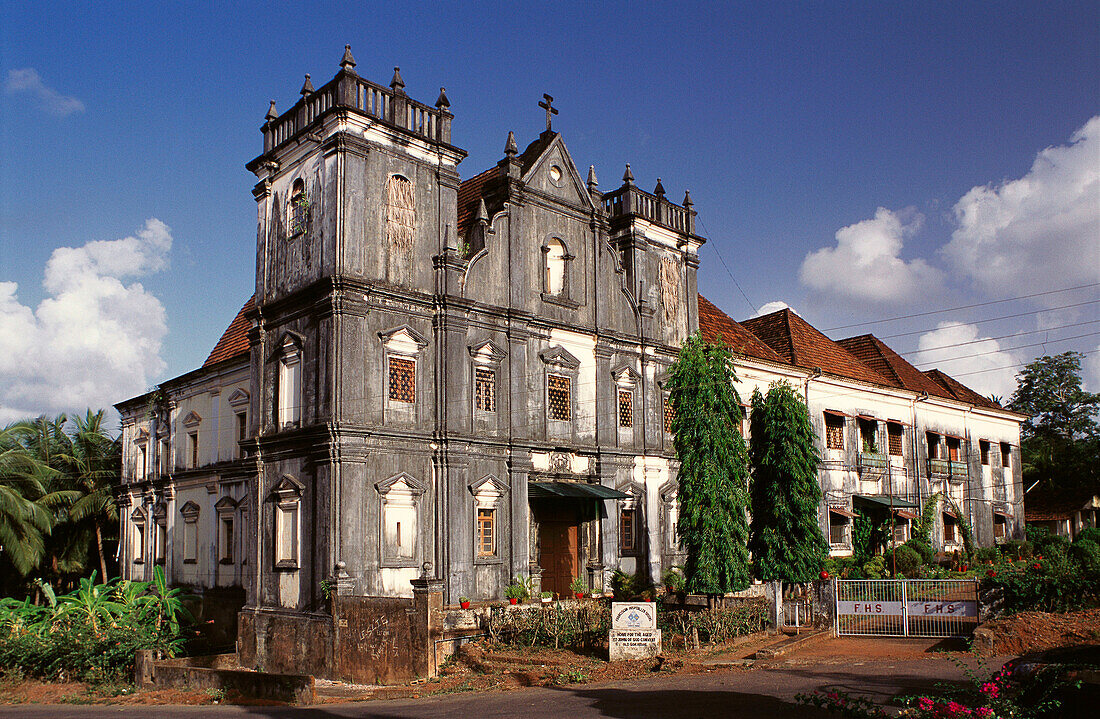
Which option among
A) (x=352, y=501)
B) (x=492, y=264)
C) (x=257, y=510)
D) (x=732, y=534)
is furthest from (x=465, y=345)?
(x=732, y=534)

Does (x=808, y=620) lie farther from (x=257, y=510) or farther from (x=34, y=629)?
(x=34, y=629)

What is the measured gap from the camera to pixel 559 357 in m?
25.2

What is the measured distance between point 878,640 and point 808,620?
224cm

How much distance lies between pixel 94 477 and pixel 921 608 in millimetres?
32340

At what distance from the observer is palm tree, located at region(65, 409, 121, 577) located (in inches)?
1435

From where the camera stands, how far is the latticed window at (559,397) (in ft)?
81.9

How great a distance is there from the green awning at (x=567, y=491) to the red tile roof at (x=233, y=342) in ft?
36.1

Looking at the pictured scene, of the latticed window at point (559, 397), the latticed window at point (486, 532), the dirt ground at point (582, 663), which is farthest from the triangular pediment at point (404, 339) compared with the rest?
the dirt ground at point (582, 663)

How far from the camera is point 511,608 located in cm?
2055

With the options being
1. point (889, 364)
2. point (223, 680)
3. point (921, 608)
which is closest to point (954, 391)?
point (889, 364)

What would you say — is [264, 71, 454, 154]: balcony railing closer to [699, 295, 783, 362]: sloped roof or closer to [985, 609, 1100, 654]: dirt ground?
[699, 295, 783, 362]: sloped roof

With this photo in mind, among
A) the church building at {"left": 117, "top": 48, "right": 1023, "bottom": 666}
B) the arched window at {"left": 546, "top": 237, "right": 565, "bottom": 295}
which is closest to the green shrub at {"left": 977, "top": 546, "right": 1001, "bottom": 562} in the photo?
the church building at {"left": 117, "top": 48, "right": 1023, "bottom": 666}

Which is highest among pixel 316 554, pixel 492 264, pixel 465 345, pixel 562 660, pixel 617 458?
pixel 492 264

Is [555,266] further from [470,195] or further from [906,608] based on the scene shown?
[906,608]
